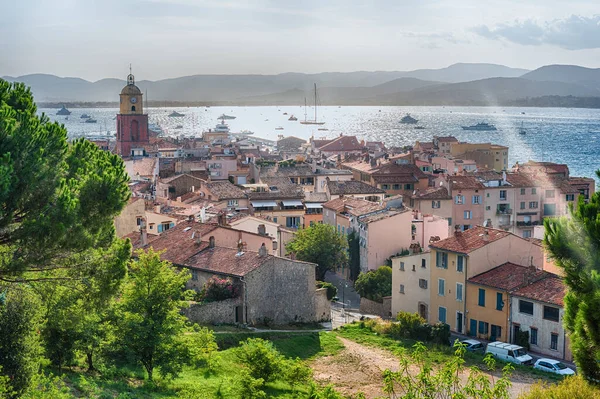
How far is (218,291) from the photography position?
32906 mm

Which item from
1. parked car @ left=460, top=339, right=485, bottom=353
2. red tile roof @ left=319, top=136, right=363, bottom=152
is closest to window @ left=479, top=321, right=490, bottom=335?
parked car @ left=460, top=339, right=485, bottom=353

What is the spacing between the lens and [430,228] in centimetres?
4734

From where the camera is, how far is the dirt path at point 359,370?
92.0ft

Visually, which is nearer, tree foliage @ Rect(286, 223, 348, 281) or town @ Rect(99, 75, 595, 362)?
town @ Rect(99, 75, 595, 362)

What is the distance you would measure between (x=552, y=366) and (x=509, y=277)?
5.40m

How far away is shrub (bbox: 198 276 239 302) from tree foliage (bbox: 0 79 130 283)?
14.0 meters

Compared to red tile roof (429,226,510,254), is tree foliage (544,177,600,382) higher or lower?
higher

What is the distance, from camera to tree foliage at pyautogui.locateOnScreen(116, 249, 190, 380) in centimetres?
2305

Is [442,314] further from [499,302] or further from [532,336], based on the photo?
[532,336]

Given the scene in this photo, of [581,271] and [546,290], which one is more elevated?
[581,271]

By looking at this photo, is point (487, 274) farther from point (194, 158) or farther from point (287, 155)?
point (287, 155)

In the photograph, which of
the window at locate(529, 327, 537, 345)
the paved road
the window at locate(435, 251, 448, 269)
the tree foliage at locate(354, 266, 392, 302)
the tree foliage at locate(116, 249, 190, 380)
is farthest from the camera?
the paved road

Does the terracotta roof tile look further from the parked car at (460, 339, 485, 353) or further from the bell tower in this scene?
the bell tower

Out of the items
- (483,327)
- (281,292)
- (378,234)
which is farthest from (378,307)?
(281,292)
